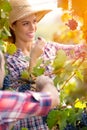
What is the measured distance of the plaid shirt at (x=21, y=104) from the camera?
54.4 inches

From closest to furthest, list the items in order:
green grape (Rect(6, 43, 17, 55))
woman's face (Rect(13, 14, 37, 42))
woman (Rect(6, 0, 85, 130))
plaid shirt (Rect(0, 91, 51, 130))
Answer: plaid shirt (Rect(0, 91, 51, 130))
green grape (Rect(6, 43, 17, 55))
woman (Rect(6, 0, 85, 130))
woman's face (Rect(13, 14, 37, 42))

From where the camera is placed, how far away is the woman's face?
7.93 feet

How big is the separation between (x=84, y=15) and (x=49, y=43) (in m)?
0.89

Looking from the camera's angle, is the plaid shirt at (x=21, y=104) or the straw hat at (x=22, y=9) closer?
the plaid shirt at (x=21, y=104)

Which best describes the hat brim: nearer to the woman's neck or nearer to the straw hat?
the straw hat

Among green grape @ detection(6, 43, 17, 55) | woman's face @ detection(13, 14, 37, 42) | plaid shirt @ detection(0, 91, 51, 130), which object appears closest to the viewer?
plaid shirt @ detection(0, 91, 51, 130)

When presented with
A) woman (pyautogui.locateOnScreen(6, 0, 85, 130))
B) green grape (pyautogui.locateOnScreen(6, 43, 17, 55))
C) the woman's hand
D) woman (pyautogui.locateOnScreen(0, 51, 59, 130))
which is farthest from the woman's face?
woman (pyautogui.locateOnScreen(0, 51, 59, 130))

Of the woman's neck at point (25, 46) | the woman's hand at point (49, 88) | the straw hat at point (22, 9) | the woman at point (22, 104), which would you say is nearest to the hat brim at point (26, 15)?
the straw hat at point (22, 9)

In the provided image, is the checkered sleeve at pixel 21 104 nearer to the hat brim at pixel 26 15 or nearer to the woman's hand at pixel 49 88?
the woman's hand at pixel 49 88

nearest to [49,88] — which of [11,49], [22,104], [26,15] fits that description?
[22,104]

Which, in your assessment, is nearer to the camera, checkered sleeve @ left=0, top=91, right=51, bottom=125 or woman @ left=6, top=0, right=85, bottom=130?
checkered sleeve @ left=0, top=91, right=51, bottom=125

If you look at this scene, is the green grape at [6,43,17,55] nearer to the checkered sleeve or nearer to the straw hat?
the straw hat

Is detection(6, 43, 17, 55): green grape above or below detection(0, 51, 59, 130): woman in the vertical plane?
above

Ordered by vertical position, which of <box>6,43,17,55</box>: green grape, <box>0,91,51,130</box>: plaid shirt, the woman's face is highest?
the woman's face
